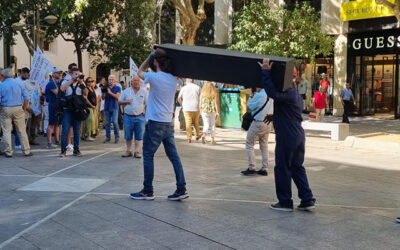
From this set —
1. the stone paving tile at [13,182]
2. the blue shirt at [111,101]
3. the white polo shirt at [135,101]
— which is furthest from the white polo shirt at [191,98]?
the stone paving tile at [13,182]

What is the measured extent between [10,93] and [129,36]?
14.6 metres

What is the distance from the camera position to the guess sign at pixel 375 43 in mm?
22517

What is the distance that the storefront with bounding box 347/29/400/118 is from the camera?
22891 millimetres

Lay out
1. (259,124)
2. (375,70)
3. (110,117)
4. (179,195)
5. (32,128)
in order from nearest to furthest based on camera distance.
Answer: (179,195) < (259,124) < (32,128) < (110,117) < (375,70)

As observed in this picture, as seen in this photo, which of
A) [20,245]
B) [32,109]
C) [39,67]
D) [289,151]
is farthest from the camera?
[32,109]

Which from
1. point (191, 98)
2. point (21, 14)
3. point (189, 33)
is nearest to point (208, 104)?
point (191, 98)

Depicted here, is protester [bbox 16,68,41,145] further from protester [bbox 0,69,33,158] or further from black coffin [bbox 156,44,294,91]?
black coffin [bbox 156,44,294,91]

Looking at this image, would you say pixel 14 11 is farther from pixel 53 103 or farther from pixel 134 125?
pixel 134 125

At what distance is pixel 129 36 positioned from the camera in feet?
81.5

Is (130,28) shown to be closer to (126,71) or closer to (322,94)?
(126,71)

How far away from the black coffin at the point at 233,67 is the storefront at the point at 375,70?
18.1 meters

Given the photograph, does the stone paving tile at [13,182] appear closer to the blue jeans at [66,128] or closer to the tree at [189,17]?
the blue jeans at [66,128]

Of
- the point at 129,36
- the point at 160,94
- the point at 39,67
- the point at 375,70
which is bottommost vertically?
the point at 160,94

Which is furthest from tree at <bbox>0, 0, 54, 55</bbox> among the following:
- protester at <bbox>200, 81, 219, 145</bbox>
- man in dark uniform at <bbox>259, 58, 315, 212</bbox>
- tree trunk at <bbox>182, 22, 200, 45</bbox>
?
man in dark uniform at <bbox>259, 58, 315, 212</bbox>
